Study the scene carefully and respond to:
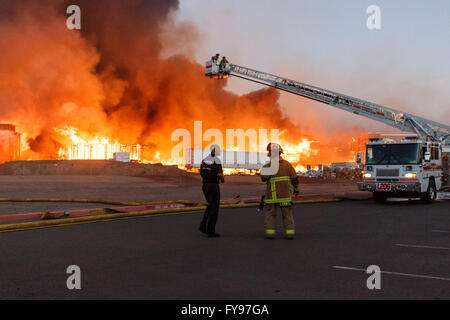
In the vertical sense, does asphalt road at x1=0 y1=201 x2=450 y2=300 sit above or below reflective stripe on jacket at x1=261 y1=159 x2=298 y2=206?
below

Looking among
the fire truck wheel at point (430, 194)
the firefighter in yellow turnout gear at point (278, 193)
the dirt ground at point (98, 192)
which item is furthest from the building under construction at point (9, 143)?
the firefighter in yellow turnout gear at point (278, 193)

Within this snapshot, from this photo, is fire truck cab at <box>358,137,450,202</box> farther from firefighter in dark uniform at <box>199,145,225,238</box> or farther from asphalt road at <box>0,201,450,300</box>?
firefighter in dark uniform at <box>199,145,225,238</box>

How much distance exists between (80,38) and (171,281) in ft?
201

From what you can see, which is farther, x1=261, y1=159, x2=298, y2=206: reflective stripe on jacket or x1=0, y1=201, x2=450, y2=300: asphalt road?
x1=261, y1=159, x2=298, y2=206: reflective stripe on jacket

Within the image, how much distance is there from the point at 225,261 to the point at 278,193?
2478mm

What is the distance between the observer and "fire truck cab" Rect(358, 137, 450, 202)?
17438 millimetres

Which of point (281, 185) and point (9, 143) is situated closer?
point (281, 185)

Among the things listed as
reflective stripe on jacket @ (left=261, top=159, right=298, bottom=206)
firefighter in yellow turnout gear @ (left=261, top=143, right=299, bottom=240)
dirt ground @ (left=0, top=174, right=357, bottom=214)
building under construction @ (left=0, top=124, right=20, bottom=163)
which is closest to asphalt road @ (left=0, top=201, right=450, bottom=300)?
firefighter in yellow turnout gear @ (left=261, top=143, right=299, bottom=240)

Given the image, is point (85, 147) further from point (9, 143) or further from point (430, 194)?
point (430, 194)

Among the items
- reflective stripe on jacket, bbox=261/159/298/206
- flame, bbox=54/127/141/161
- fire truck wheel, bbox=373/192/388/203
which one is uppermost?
flame, bbox=54/127/141/161

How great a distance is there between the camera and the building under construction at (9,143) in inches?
2247

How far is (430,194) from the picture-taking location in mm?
18234

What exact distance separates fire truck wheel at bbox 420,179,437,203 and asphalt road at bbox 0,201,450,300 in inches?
291

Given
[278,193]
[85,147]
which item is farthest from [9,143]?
[278,193]
